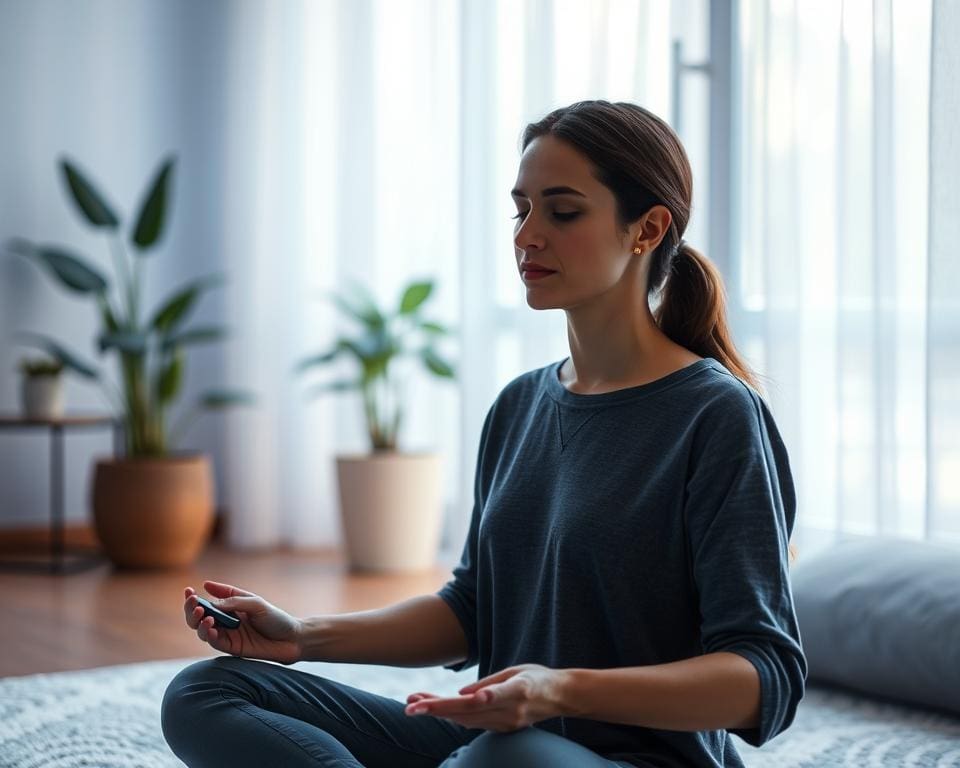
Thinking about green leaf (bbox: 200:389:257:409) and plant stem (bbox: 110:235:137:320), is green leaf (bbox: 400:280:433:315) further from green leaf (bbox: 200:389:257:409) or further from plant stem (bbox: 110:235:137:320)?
plant stem (bbox: 110:235:137:320)

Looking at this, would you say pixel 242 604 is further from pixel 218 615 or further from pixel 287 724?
pixel 287 724

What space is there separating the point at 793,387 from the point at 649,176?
150 centimetres

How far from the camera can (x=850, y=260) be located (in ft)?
8.75

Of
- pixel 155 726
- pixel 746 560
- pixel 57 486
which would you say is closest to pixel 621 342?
pixel 746 560

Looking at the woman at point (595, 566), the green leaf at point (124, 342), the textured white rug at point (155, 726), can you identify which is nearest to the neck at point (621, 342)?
the woman at point (595, 566)

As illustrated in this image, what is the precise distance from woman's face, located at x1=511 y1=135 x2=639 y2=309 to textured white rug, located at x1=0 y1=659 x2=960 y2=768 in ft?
2.95

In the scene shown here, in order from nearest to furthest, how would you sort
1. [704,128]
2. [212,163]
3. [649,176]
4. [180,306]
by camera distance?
[649,176] < [704,128] < [180,306] < [212,163]

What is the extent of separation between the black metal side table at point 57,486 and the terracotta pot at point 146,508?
0.46ft

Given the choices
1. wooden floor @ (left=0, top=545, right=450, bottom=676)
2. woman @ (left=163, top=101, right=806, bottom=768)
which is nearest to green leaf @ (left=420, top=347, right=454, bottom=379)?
wooden floor @ (left=0, top=545, right=450, bottom=676)

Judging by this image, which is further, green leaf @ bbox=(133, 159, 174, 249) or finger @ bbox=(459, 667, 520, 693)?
green leaf @ bbox=(133, 159, 174, 249)

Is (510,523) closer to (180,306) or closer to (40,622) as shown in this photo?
(40,622)

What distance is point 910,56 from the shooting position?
2.51 m

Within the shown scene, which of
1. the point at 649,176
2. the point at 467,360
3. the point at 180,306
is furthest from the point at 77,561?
the point at 649,176

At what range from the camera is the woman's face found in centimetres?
139
